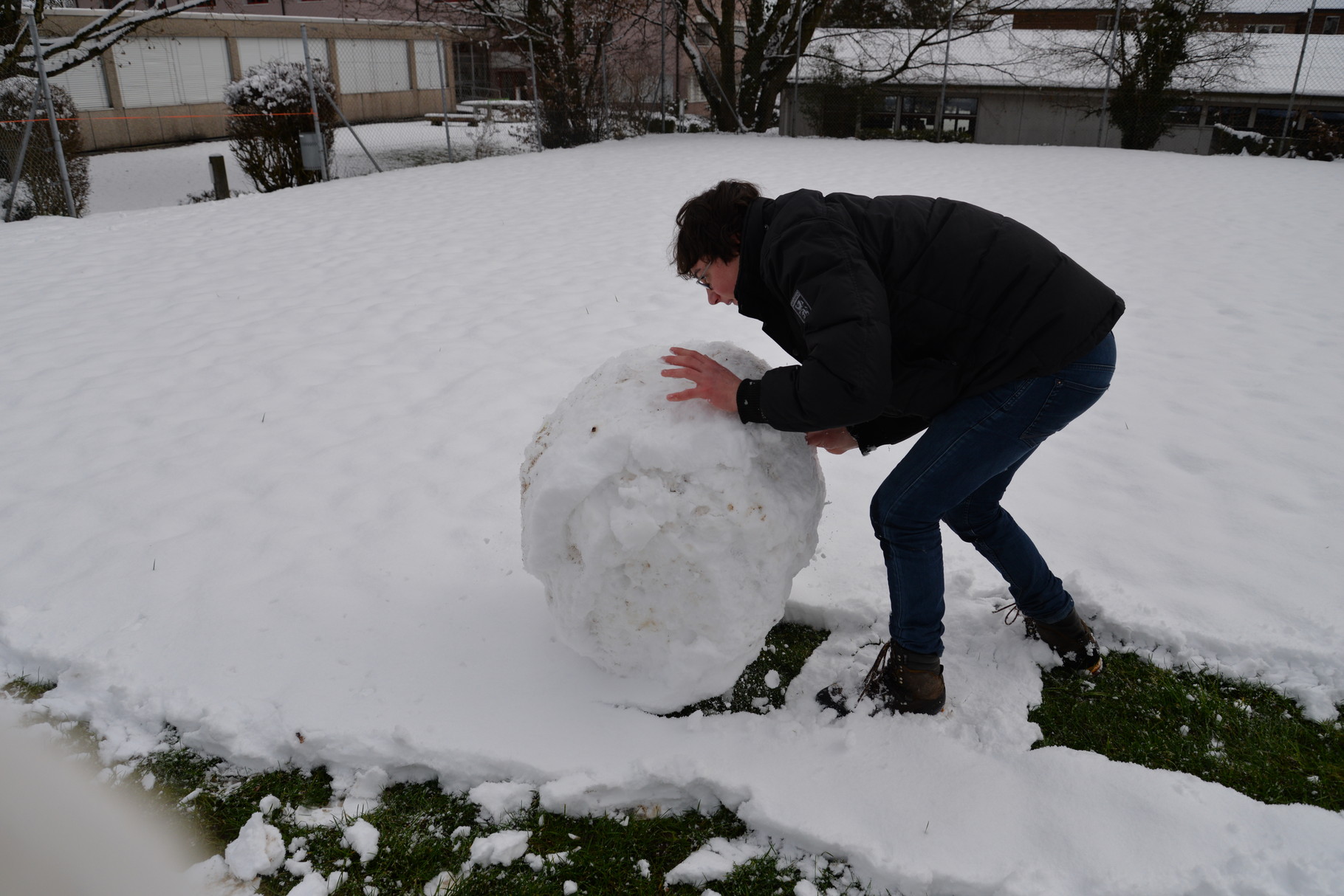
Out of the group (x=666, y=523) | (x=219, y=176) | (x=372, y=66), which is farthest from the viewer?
(x=372, y=66)

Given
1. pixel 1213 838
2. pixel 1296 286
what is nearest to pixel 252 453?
pixel 1213 838

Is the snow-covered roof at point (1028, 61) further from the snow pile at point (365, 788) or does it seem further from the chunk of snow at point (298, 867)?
the chunk of snow at point (298, 867)

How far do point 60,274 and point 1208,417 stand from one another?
8.90 metres

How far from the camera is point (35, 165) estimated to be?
10430 mm

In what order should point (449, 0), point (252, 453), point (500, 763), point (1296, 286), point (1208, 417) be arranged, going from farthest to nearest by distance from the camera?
point (449, 0) → point (1296, 286) → point (1208, 417) → point (252, 453) → point (500, 763)

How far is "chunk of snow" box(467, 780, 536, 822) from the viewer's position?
2.48 m

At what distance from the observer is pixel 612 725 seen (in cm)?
273

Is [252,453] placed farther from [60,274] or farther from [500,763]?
[60,274]

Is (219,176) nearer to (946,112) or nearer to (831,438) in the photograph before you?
(831,438)

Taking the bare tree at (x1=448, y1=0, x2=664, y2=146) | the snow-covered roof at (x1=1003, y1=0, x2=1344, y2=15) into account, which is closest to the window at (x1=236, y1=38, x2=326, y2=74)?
the bare tree at (x1=448, y1=0, x2=664, y2=146)

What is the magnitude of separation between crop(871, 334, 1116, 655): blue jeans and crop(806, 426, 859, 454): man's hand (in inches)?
7.8

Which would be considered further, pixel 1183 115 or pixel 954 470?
pixel 1183 115

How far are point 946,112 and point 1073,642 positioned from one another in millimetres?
21304

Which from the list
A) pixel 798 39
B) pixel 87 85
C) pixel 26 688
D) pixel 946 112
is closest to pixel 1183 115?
pixel 946 112
